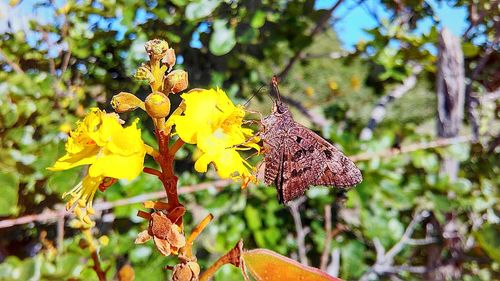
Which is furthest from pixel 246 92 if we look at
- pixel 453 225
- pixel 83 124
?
pixel 83 124

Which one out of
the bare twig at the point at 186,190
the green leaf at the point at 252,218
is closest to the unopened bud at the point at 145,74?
the bare twig at the point at 186,190

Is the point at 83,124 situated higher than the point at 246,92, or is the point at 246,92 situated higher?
the point at 83,124

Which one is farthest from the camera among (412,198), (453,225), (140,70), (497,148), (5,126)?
(497,148)

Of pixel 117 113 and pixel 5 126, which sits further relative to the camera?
pixel 5 126

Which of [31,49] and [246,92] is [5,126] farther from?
[246,92]

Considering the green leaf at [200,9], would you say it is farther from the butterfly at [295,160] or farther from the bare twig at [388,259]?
the bare twig at [388,259]

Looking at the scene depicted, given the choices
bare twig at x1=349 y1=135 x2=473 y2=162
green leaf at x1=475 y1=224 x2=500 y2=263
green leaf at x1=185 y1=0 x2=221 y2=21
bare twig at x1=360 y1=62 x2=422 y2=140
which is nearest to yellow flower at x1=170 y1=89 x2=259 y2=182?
green leaf at x1=185 y1=0 x2=221 y2=21

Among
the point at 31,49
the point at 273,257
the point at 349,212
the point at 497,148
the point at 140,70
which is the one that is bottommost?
the point at 349,212
